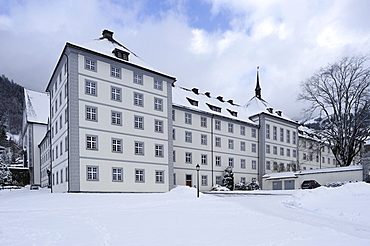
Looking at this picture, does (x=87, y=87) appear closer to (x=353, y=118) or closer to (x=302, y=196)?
(x=302, y=196)

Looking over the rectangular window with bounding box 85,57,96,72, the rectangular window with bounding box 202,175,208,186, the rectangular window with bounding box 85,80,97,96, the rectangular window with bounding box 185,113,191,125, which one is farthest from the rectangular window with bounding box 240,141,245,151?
the rectangular window with bounding box 85,57,96,72

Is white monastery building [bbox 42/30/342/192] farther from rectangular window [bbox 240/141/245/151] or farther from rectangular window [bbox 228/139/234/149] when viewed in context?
rectangular window [bbox 240/141/245/151]

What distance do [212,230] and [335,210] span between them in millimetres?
7046

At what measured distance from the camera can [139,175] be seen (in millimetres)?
28875

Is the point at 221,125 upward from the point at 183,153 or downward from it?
upward

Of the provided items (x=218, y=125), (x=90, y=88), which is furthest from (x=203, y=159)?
(x=90, y=88)

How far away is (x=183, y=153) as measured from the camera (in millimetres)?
37281

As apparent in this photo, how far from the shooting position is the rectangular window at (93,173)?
2519cm

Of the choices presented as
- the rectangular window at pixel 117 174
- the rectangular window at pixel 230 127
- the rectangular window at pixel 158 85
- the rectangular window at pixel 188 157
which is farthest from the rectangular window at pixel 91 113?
the rectangular window at pixel 230 127

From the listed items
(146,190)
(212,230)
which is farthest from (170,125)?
(212,230)

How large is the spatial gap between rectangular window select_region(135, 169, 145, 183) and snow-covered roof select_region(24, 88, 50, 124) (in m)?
37.2

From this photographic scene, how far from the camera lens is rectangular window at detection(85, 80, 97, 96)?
2637cm

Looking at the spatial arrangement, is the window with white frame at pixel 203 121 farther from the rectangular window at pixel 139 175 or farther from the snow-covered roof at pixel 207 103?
the rectangular window at pixel 139 175

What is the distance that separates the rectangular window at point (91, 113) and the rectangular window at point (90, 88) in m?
1.32
